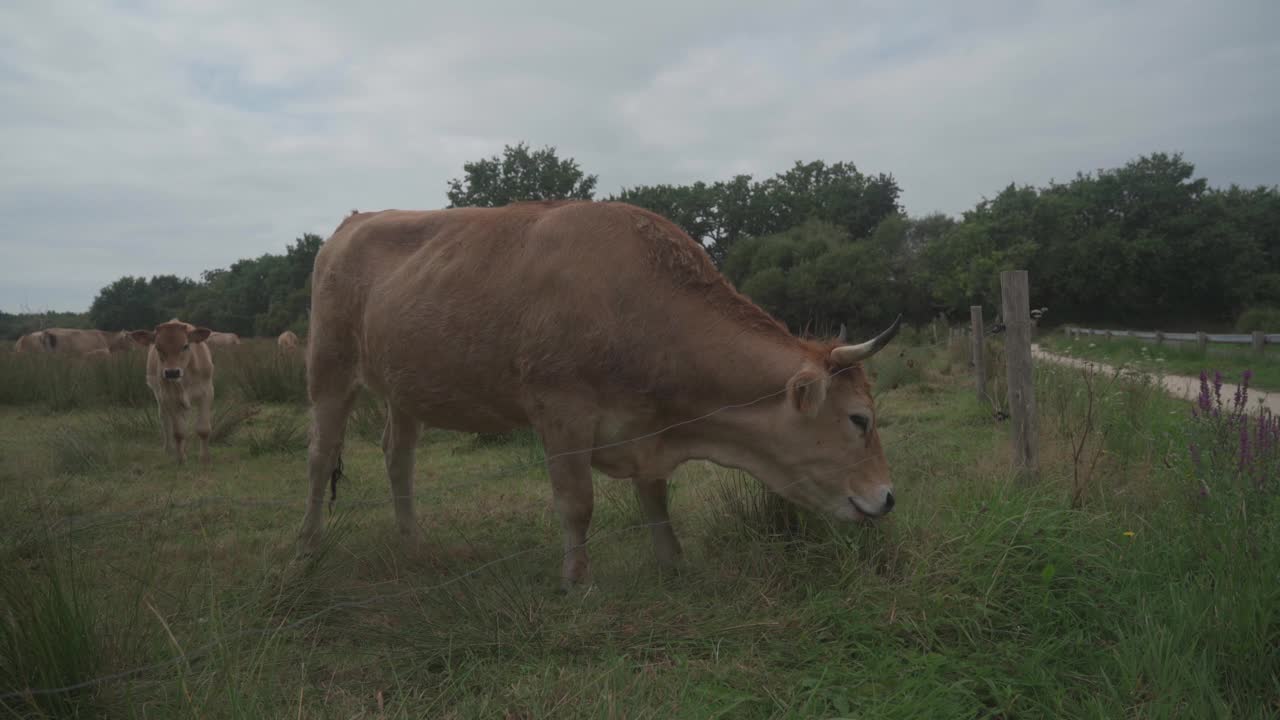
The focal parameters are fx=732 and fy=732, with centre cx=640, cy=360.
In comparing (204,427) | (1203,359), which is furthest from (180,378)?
(1203,359)

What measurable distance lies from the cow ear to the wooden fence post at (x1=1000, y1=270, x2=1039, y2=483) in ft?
5.69

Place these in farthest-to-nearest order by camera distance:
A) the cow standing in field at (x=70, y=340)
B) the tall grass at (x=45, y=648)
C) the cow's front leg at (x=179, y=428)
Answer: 1. the cow standing in field at (x=70, y=340)
2. the cow's front leg at (x=179, y=428)
3. the tall grass at (x=45, y=648)

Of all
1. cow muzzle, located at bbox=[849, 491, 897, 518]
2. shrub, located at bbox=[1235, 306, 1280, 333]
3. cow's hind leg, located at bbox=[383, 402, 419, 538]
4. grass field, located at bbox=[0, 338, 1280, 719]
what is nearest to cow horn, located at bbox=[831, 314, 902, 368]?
cow muzzle, located at bbox=[849, 491, 897, 518]

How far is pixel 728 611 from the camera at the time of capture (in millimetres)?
3537

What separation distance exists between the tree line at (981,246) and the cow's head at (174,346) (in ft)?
98.4

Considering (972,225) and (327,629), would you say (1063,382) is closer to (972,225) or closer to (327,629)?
(327,629)

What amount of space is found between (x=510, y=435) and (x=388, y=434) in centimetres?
333

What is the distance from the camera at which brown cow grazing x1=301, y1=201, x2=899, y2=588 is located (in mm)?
4023

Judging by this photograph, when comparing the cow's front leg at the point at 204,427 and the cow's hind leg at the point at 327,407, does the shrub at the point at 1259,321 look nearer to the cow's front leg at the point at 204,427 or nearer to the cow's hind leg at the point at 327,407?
the cow's hind leg at the point at 327,407

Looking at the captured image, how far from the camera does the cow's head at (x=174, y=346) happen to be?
9.55 metres

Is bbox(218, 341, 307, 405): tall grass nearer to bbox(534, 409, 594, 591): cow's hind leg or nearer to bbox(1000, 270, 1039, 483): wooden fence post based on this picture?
bbox(534, 409, 594, 591): cow's hind leg

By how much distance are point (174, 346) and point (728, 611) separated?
9353 mm

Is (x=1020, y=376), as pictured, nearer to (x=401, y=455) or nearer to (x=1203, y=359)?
(x=401, y=455)

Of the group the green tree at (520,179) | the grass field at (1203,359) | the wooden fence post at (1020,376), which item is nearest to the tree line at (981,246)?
the green tree at (520,179)
